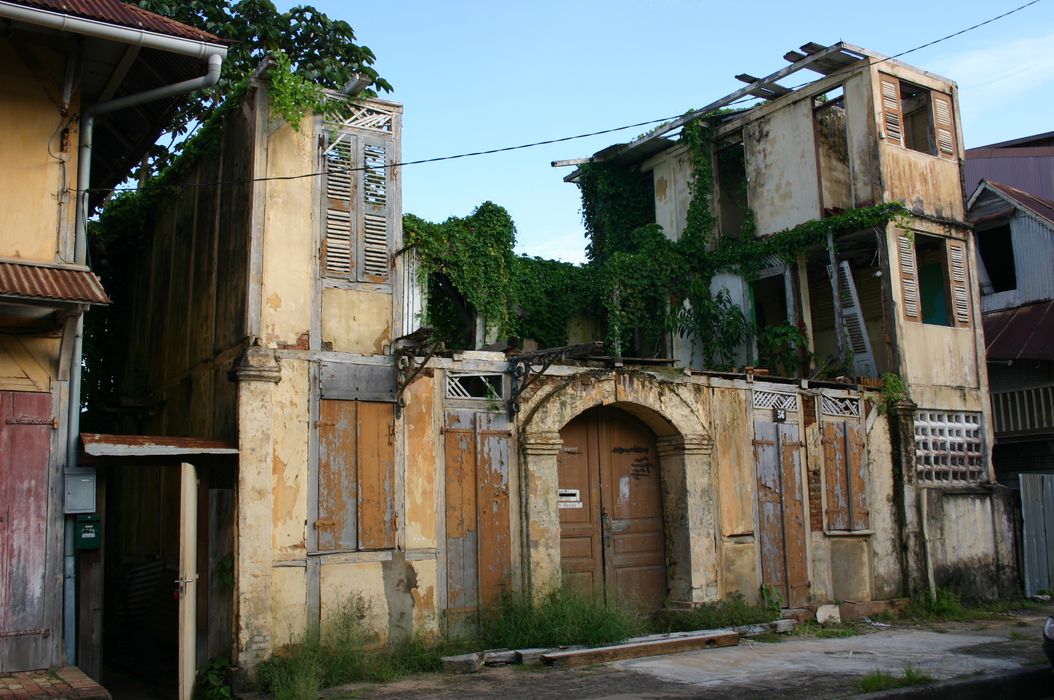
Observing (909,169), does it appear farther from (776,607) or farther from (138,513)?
(138,513)

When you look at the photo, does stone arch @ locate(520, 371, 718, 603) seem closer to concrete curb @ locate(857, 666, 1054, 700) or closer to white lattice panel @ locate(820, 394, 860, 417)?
white lattice panel @ locate(820, 394, 860, 417)

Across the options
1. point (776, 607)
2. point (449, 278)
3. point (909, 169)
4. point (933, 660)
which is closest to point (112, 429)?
point (449, 278)

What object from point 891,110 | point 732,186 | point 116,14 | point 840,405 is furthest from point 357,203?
point 732,186

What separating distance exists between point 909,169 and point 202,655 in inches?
507

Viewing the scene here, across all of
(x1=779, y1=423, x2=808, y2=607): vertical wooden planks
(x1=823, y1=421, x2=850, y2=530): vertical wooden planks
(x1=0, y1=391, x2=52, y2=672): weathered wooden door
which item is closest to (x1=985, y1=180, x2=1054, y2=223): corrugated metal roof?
(x1=823, y1=421, x2=850, y2=530): vertical wooden planks

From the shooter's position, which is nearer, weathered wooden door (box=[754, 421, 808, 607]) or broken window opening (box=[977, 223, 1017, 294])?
weathered wooden door (box=[754, 421, 808, 607])

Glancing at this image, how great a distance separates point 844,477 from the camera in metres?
13.7

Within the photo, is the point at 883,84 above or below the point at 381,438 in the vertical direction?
above

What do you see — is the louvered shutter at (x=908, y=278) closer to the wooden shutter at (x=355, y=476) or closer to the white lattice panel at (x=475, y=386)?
the white lattice panel at (x=475, y=386)

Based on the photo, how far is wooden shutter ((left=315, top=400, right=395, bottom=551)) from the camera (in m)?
9.38

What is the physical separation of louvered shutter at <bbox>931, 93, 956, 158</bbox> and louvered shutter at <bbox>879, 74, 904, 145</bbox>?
1.00m

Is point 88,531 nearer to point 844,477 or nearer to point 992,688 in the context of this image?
point 992,688

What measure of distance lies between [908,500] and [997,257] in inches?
340

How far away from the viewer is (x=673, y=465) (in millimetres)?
12203
